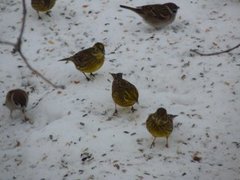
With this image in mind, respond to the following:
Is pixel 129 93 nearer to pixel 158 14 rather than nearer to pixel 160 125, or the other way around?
pixel 160 125

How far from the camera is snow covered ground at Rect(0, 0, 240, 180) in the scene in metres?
5.21

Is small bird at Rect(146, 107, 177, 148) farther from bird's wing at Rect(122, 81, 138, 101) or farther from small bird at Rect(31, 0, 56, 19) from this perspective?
small bird at Rect(31, 0, 56, 19)

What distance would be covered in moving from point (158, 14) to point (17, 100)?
121 inches

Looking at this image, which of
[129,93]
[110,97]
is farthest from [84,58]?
[129,93]

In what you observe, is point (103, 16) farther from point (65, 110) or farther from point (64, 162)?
point (64, 162)

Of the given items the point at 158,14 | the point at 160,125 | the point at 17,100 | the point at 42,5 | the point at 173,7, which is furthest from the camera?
the point at 42,5

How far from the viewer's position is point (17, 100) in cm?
616

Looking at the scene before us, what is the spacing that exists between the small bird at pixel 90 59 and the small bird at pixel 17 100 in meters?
0.98

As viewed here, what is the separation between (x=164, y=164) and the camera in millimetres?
5055

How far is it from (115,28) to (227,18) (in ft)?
6.83

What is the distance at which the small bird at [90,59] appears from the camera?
6.85 metres

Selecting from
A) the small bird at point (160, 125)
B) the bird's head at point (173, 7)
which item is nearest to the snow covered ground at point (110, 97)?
the small bird at point (160, 125)

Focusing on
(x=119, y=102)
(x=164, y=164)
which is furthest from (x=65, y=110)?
(x=164, y=164)

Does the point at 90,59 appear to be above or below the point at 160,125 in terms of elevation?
above
